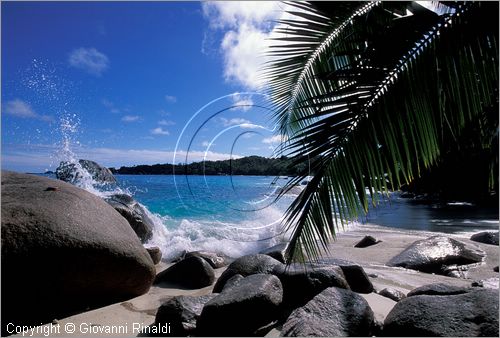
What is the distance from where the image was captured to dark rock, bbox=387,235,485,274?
571 cm

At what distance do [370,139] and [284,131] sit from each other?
2.07 meters

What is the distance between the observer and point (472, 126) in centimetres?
233

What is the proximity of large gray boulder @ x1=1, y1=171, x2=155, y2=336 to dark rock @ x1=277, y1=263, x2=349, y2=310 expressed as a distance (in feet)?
5.86

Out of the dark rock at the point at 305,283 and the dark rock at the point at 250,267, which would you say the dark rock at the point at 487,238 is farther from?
the dark rock at the point at 250,267

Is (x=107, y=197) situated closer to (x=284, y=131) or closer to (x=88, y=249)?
(x=88, y=249)

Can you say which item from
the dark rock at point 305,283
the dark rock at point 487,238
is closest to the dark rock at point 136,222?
the dark rock at point 305,283

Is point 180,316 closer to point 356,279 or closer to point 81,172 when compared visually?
point 356,279

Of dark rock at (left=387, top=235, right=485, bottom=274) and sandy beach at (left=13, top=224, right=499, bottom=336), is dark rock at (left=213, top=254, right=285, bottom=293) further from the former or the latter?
dark rock at (left=387, top=235, right=485, bottom=274)

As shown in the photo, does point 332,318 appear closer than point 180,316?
Yes

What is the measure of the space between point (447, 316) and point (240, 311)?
5.46 feet

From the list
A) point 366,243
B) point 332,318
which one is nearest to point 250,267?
point 332,318

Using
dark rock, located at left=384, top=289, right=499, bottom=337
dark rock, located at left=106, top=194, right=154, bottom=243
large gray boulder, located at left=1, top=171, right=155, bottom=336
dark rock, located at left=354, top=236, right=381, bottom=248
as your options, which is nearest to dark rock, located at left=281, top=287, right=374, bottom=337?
dark rock, located at left=384, top=289, right=499, bottom=337

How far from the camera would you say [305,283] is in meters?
3.31

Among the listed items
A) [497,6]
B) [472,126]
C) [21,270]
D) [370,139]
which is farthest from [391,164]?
[21,270]
